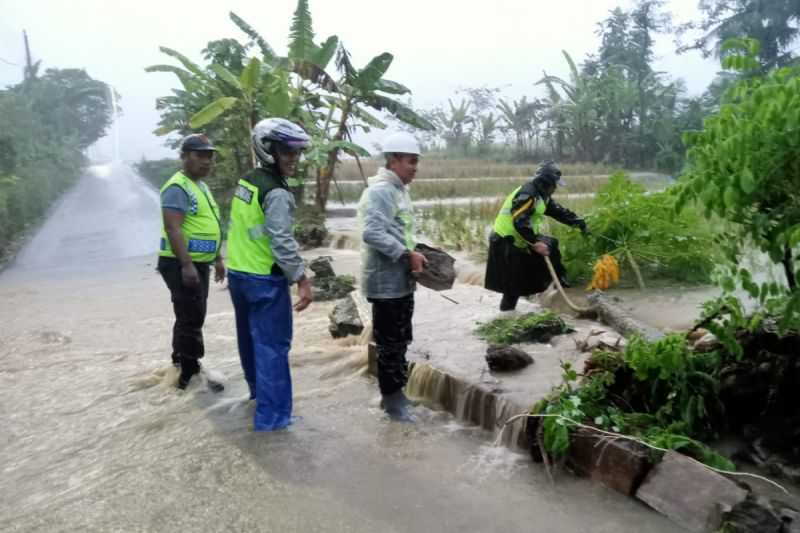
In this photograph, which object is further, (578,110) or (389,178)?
(578,110)

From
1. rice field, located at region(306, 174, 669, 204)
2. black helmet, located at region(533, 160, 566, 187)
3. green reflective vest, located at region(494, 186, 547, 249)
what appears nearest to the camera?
black helmet, located at region(533, 160, 566, 187)

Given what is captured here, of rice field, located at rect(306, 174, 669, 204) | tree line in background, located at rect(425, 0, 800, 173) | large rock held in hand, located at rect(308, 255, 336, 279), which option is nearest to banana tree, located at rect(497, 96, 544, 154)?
tree line in background, located at rect(425, 0, 800, 173)

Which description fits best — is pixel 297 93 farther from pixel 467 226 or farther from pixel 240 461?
pixel 240 461

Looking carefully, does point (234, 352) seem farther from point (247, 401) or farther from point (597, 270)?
point (597, 270)

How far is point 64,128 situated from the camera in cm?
5272

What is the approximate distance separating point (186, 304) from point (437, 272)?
1944 mm

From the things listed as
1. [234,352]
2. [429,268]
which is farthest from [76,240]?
[429,268]

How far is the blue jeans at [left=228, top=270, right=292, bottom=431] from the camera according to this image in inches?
168

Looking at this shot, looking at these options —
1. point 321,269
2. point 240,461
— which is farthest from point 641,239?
point 240,461

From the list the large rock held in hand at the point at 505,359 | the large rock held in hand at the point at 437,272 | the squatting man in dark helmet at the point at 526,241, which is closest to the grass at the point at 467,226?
the squatting man in dark helmet at the point at 526,241

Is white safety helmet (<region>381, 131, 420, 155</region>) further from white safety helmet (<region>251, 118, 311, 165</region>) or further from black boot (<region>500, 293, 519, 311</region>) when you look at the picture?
black boot (<region>500, 293, 519, 311</region>)

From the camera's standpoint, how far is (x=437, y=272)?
15.6ft

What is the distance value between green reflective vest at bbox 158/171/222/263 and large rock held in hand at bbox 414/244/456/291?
1.63m

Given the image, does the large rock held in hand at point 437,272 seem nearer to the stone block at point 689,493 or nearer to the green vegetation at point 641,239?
the stone block at point 689,493
